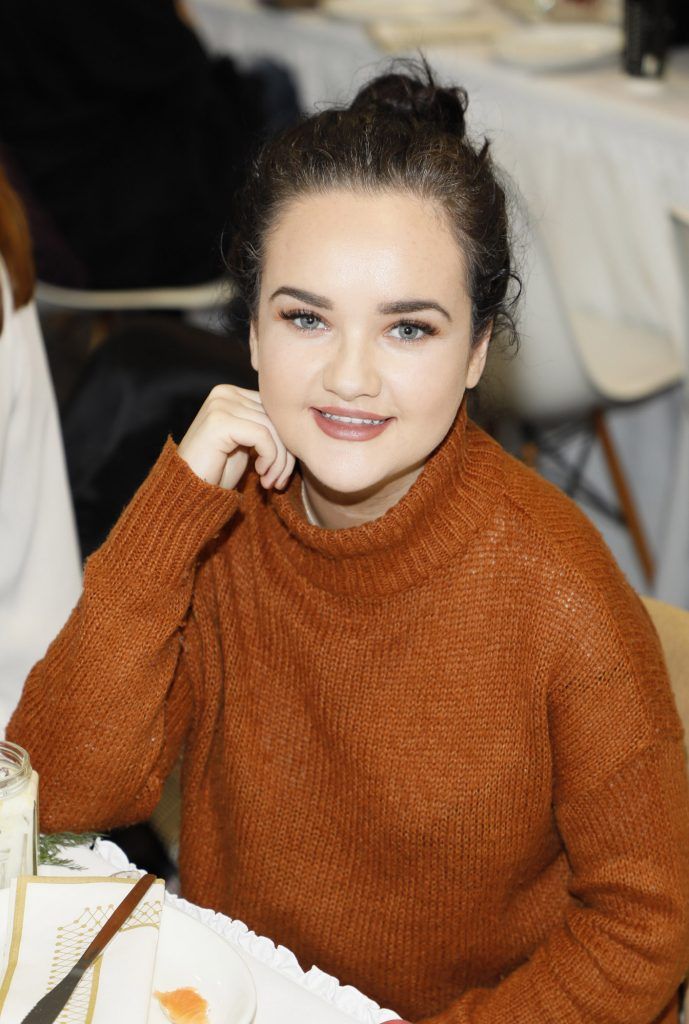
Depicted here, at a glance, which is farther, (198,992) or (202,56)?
(202,56)

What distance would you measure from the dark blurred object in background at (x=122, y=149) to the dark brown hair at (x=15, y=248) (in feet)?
5.93

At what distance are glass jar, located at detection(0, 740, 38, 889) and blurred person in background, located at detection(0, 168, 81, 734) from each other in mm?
537

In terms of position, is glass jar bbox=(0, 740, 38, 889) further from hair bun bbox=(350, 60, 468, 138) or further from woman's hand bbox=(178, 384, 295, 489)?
hair bun bbox=(350, 60, 468, 138)

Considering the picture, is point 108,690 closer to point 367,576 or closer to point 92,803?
point 92,803

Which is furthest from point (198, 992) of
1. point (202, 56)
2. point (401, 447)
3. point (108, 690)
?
point (202, 56)

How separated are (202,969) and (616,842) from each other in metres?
0.41

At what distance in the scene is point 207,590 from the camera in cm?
145

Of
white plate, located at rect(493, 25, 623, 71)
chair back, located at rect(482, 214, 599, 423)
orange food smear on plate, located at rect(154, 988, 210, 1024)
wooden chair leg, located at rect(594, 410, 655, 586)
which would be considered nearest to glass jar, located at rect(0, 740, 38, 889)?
orange food smear on plate, located at rect(154, 988, 210, 1024)

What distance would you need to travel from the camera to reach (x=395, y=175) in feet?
4.13

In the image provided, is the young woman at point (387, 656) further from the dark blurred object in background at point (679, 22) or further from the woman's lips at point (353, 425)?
the dark blurred object in background at point (679, 22)

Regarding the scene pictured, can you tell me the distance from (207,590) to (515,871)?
43 centimetres

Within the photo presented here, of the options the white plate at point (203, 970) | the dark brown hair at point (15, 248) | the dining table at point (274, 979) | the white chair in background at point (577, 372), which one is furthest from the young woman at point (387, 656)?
the white chair in background at point (577, 372)

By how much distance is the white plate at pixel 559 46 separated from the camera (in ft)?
11.1

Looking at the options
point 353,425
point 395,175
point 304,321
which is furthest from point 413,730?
point 395,175
